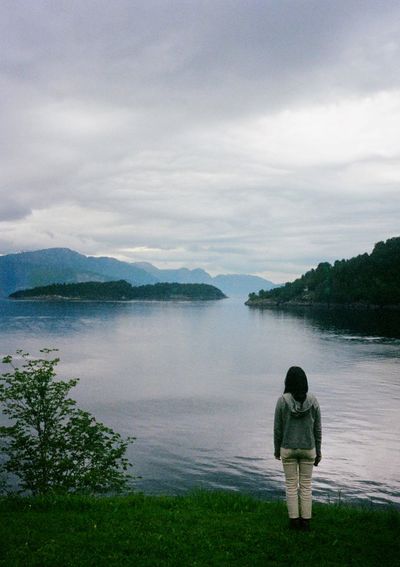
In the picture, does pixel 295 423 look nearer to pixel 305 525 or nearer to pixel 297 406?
pixel 297 406

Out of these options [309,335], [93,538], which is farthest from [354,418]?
[309,335]

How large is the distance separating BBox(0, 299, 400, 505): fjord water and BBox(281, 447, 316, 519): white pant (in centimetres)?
1415

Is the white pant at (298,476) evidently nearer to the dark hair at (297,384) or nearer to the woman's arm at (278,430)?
the woman's arm at (278,430)

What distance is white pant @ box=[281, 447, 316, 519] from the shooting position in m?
12.7

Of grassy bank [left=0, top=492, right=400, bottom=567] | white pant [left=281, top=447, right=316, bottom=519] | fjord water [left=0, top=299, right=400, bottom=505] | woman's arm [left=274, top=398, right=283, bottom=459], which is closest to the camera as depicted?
grassy bank [left=0, top=492, right=400, bottom=567]

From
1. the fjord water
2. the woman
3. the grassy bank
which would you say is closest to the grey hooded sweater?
the woman

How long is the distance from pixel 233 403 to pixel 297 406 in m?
44.8

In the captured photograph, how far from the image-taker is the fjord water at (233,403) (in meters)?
31.9

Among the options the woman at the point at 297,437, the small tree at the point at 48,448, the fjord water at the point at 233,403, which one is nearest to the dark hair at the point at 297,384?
the woman at the point at 297,437

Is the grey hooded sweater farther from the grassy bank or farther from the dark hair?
the grassy bank

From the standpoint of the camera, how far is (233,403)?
185 ft

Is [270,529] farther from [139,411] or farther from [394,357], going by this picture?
[394,357]

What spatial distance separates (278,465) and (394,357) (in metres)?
64.3

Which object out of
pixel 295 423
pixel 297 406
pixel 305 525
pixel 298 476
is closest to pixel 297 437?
pixel 295 423
